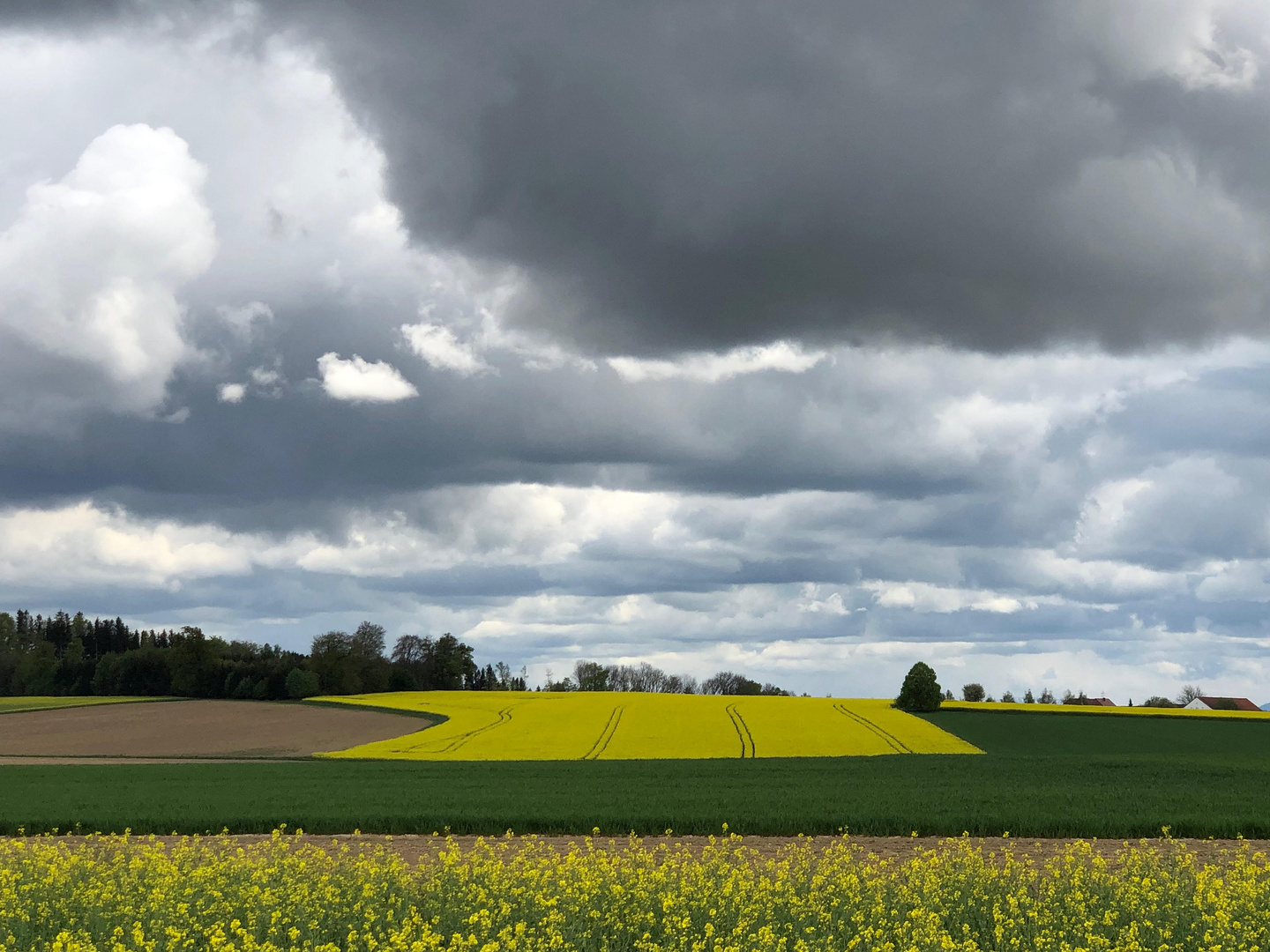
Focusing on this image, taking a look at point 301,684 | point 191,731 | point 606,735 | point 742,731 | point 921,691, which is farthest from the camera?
point 301,684

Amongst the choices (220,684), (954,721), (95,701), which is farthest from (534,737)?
(220,684)

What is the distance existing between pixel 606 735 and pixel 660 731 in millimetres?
4738

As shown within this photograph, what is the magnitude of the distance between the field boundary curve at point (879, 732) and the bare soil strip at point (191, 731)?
33.9m

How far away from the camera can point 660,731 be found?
242 ft

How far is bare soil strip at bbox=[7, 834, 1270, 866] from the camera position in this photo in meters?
25.1

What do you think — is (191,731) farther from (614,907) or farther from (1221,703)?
(1221,703)

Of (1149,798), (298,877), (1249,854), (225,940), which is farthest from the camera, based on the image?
(1149,798)

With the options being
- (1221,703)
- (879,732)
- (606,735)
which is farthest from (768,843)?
(1221,703)

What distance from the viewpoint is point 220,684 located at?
132m

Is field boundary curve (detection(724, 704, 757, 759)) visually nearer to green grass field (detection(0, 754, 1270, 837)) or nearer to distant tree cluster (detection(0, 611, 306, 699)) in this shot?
green grass field (detection(0, 754, 1270, 837))

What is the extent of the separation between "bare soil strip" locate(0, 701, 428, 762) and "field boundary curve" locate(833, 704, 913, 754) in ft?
111

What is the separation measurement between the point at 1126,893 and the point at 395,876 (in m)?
10.6

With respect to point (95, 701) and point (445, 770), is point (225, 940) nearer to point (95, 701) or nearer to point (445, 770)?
point (445, 770)

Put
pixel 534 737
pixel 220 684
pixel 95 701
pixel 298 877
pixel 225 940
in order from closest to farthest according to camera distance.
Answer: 1. pixel 225 940
2. pixel 298 877
3. pixel 534 737
4. pixel 95 701
5. pixel 220 684
